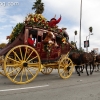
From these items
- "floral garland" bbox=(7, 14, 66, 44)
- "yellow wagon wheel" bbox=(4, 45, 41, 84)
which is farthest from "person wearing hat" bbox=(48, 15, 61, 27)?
"yellow wagon wheel" bbox=(4, 45, 41, 84)

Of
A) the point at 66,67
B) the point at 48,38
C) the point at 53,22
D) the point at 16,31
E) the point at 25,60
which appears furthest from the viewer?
the point at 66,67

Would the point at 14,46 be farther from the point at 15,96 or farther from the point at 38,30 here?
the point at 15,96

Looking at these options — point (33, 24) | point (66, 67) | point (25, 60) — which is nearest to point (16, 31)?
point (33, 24)

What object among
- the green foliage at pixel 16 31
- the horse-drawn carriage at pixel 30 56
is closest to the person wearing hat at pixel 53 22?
the horse-drawn carriage at pixel 30 56

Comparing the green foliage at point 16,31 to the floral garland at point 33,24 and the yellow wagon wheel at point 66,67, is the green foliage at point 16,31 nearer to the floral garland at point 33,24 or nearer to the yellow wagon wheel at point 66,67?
the floral garland at point 33,24

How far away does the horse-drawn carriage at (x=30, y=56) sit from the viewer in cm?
869

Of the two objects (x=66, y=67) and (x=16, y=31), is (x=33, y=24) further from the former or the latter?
(x=66, y=67)

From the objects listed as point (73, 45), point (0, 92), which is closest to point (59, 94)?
point (0, 92)

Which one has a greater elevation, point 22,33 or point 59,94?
point 22,33

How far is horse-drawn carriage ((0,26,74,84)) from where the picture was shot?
8688 millimetres

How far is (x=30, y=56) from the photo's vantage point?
30.4 ft

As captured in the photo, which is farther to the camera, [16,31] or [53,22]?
[53,22]

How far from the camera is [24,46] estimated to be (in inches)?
341

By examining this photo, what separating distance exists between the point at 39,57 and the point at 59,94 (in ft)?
9.01
